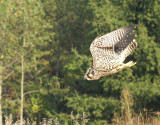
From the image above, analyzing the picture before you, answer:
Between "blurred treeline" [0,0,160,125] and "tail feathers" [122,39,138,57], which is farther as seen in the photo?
"blurred treeline" [0,0,160,125]

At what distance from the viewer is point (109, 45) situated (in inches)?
255

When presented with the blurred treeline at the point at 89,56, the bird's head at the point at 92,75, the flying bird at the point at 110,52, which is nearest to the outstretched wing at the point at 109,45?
the flying bird at the point at 110,52

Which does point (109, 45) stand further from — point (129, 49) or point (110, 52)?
point (129, 49)

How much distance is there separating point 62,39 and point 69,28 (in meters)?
0.69

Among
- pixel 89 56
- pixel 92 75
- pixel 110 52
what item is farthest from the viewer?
pixel 89 56

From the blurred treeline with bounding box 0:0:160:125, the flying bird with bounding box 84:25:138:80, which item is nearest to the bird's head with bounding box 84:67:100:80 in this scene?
the flying bird with bounding box 84:25:138:80

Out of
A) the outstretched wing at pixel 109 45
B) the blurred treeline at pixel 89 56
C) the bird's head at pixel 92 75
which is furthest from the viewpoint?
the blurred treeline at pixel 89 56

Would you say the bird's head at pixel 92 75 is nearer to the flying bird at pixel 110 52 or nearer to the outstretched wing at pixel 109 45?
the flying bird at pixel 110 52

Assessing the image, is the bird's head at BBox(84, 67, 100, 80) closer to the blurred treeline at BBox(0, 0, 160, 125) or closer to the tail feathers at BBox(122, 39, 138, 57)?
the tail feathers at BBox(122, 39, 138, 57)

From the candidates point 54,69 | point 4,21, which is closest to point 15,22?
point 4,21

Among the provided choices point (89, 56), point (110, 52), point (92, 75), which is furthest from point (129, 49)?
point (89, 56)

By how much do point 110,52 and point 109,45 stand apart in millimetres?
149

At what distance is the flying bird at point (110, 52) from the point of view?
5.89 m

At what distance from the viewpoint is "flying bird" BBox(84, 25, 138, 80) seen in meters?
5.89
